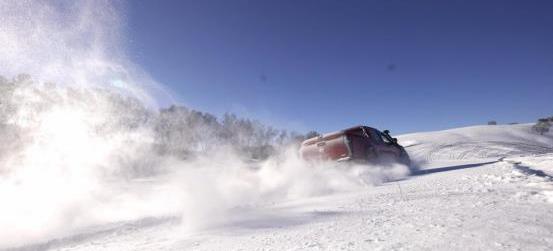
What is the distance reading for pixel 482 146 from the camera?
29.2 metres

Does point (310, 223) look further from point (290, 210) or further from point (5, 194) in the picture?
point (5, 194)

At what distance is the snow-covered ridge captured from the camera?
924 inches

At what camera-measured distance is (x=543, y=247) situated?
264cm

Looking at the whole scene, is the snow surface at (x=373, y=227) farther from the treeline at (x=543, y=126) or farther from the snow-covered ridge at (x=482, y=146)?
the treeline at (x=543, y=126)

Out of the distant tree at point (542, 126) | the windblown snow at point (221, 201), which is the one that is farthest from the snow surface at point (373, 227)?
the distant tree at point (542, 126)

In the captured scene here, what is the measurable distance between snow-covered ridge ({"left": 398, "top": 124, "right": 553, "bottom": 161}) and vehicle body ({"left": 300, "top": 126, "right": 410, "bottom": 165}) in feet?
26.8

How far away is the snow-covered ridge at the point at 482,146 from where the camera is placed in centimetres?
2347

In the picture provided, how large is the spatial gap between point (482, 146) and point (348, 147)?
24.5 metres

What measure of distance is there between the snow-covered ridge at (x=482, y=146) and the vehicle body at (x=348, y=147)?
Result: 818 cm

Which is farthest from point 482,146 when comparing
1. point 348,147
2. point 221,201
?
point 221,201

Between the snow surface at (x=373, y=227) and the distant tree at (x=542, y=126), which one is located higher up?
the distant tree at (x=542, y=126)

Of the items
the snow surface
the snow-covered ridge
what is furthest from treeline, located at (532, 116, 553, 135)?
the snow surface

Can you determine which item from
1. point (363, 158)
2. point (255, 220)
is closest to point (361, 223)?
point (255, 220)

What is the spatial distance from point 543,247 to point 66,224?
5967 millimetres
